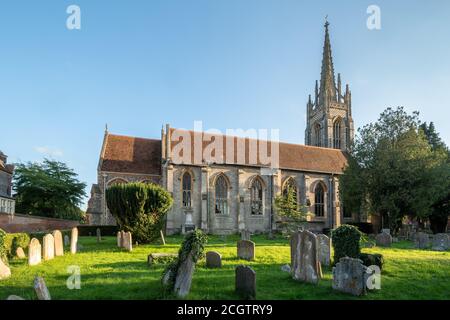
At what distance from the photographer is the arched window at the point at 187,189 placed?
97.7ft

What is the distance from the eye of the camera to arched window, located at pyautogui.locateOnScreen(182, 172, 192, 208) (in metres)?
29.8

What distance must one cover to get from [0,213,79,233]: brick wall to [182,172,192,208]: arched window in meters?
10.6

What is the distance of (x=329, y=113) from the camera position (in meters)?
45.5

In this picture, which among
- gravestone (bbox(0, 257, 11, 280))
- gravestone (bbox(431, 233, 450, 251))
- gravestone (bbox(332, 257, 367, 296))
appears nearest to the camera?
gravestone (bbox(332, 257, 367, 296))

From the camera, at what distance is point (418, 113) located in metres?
27.8

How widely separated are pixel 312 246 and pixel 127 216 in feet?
38.0

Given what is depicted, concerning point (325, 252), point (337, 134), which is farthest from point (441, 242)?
point (337, 134)

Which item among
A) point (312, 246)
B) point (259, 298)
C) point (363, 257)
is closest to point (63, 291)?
point (259, 298)

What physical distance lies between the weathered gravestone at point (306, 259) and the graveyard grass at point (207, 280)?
30 cm

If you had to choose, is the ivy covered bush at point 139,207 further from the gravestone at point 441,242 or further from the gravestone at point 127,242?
the gravestone at point 441,242

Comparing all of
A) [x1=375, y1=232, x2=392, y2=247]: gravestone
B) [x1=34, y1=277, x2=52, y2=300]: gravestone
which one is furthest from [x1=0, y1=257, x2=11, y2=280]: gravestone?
[x1=375, y1=232, x2=392, y2=247]: gravestone

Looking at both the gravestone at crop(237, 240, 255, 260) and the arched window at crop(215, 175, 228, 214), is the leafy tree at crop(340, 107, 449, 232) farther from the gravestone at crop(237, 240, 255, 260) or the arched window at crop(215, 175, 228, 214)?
the gravestone at crop(237, 240, 255, 260)

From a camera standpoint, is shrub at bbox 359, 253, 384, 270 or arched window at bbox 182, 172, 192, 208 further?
arched window at bbox 182, 172, 192, 208

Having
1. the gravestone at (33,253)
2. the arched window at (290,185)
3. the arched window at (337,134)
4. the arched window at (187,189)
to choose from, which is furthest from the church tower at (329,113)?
the gravestone at (33,253)
